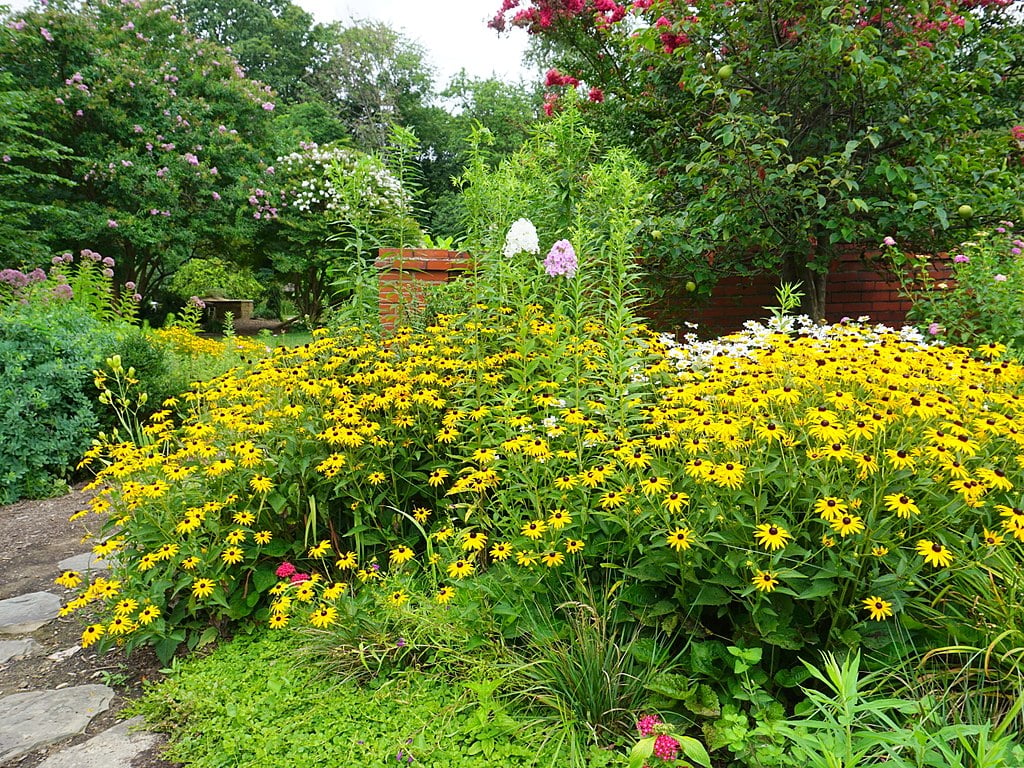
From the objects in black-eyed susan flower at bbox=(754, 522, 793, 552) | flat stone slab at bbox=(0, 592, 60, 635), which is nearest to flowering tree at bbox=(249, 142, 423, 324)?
flat stone slab at bbox=(0, 592, 60, 635)

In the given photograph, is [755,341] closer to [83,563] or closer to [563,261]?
[563,261]

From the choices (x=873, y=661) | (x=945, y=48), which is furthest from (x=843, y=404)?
(x=945, y=48)

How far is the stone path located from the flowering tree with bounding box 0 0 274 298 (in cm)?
857

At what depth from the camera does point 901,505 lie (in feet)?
4.73

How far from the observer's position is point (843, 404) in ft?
5.66

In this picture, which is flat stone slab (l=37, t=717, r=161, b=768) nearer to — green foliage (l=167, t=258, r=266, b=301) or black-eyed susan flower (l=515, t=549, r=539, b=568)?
black-eyed susan flower (l=515, t=549, r=539, b=568)

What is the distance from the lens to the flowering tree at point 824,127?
11.6 feet

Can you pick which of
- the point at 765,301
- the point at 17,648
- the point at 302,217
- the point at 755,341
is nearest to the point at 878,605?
the point at 755,341

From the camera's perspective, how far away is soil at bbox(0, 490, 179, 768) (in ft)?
6.69

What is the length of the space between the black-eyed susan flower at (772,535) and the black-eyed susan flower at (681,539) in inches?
6.3

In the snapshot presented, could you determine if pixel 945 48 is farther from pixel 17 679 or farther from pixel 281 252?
pixel 281 252

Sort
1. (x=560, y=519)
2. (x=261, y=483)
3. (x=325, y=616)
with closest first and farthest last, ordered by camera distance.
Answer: (x=560, y=519) → (x=325, y=616) → (x=261, y=483)

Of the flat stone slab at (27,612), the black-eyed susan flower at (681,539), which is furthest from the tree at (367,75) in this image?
the black-eyed susan flower at (681,539)

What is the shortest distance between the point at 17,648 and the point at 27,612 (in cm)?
31
